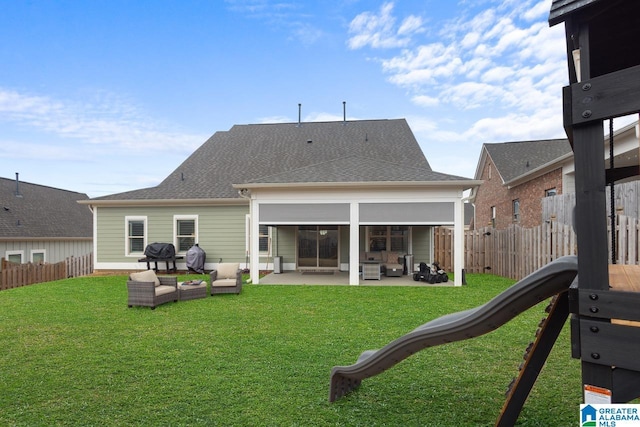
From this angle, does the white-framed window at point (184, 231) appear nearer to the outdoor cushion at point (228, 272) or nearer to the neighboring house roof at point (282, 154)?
the neighboring house roof at point (282, 154)

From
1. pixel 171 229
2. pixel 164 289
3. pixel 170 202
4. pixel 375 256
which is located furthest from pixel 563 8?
pixel 171 229

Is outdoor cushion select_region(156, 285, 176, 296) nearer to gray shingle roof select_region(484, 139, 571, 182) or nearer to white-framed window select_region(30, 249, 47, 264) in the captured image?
white-framed window select_region(30, 249, 47, 264)

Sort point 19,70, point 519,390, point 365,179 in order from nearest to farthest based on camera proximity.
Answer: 1. point 519,390
2. point 365,179
3. point 19,70

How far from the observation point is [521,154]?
754 inches

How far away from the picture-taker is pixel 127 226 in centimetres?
1490

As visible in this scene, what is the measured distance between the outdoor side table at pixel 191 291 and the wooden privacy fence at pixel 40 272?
8407 millimetres

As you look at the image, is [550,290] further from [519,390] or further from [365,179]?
[365,179]

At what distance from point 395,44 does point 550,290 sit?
13569mm

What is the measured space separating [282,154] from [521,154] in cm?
1349

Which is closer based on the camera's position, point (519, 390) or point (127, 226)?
point (519, 390)

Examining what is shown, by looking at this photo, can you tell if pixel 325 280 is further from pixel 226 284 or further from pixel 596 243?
pixel 596 243

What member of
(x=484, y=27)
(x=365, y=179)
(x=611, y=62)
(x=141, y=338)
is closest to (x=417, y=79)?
(x=484, y=27)

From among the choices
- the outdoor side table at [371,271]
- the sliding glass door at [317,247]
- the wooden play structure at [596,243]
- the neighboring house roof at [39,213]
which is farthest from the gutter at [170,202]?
the wooden play structure at [596,243]

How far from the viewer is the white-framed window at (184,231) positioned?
48.4ft
